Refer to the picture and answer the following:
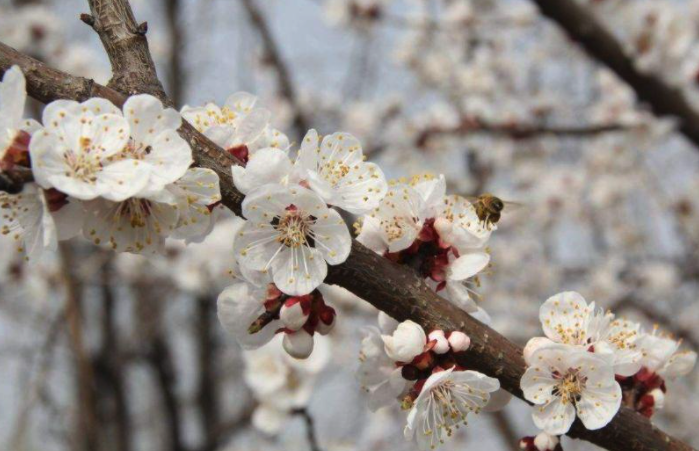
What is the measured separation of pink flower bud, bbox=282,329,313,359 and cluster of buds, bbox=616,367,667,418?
67cm

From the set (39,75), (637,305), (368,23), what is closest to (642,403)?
(39,75)

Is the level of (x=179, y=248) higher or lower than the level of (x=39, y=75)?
lower

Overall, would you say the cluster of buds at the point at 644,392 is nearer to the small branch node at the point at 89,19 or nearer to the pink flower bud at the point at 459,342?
the pink flower bud at the point at 459,342

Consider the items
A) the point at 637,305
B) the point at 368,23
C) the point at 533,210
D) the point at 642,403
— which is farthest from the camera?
the point at 533,210

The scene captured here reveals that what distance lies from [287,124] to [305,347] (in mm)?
6028

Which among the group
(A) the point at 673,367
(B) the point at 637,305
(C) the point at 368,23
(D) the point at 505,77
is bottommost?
(B) the point at 637,305

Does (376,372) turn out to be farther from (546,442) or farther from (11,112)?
(11,112)

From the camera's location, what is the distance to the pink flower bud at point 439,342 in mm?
1186

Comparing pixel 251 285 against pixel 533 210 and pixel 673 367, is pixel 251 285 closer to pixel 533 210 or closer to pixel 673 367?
pixel 673 367

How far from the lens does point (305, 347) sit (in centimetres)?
129

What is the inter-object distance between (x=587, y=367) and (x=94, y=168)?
0.93 meters

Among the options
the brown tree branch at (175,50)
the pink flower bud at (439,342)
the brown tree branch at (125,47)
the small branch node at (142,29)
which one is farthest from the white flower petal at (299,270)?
the brown tree branch at (175,50)

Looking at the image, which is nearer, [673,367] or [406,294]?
[406,294]

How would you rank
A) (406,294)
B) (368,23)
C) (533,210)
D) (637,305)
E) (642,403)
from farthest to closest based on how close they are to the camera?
1. (533,210)
2. (368,23)
3. (637,305)
4. (642,403)
5. (406,294)
